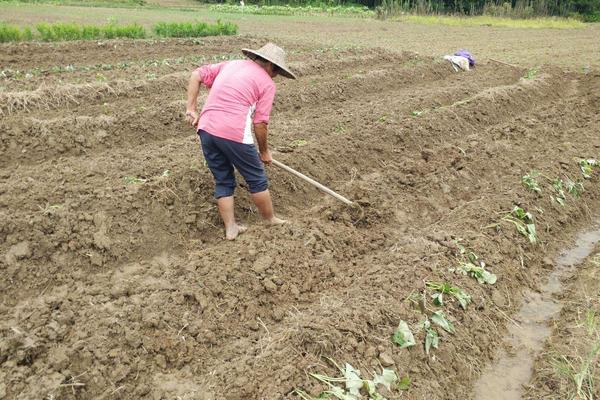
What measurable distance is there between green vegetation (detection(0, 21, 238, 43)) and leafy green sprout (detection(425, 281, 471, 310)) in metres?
13.9

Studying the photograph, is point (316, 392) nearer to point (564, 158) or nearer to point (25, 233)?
point (25, 233)

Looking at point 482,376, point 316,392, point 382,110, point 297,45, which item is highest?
point 297,45

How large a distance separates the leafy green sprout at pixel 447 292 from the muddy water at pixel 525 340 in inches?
19.0

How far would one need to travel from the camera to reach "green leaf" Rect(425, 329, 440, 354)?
367cm

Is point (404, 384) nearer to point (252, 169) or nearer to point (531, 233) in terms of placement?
point (252, 169)

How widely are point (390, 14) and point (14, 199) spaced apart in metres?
32.8

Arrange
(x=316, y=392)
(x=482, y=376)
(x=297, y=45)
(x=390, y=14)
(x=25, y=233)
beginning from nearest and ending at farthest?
1. (x=316, y=392)
2. (x=482, y=376)
3. (x=25, y=233)
4. (x=297, y=45)
5. (x=390, y=14)

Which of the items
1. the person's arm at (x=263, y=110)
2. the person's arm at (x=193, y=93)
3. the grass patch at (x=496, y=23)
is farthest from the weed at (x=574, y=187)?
the grass patch at (x=496, y=23)

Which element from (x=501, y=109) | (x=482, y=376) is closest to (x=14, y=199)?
(x=482, y=376)

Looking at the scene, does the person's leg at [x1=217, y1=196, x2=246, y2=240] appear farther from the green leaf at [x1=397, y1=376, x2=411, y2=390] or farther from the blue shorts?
the green leaf at [x1=397, y1=376, x2=411, y2=390]

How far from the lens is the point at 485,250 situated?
4.80 meters

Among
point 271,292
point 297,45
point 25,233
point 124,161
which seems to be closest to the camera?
point 271,292

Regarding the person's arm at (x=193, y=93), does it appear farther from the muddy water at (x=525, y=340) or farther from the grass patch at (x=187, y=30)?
the grass patch at (x=187, y=30)

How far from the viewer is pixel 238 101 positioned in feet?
14.3
